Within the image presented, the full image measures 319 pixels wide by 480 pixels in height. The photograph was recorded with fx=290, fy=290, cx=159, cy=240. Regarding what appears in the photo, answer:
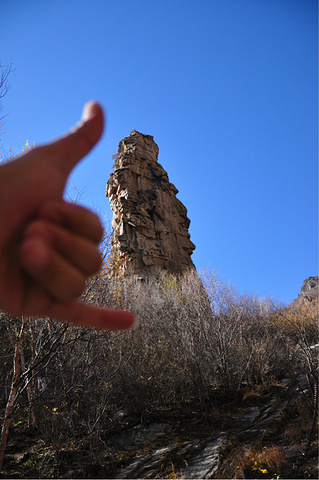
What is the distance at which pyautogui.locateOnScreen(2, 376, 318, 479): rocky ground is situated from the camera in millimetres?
5172

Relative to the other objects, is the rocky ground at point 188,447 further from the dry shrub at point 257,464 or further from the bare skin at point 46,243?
the bare skin at point 46,243

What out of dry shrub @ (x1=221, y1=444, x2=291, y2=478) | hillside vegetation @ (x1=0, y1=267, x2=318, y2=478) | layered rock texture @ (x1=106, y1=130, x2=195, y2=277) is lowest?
dry shrub @ (x1=221, y1=444, x2=291, y2=478)

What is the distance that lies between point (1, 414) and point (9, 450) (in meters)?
0.78

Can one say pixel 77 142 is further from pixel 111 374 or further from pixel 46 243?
pixel 111 374

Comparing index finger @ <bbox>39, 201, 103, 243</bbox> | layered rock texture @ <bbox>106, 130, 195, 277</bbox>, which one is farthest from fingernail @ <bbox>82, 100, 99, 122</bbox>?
layered rock texture @ <bbox>106, 130, 195, 277</bbox>

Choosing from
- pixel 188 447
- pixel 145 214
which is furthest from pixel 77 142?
pixel 145 214

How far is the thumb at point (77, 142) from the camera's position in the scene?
2.33ft

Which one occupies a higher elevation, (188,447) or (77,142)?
(77,142)

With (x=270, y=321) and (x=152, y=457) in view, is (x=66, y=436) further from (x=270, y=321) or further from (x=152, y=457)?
(x=270, y=321)

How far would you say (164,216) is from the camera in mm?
33656

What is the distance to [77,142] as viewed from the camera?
2.38 feet

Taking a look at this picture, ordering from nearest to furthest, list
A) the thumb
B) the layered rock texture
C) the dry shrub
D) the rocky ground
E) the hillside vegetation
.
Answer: the thumb, the dry shrub, the rocky ground, the hillside vegetation, the layered rock texture

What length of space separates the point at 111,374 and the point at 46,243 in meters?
7.97

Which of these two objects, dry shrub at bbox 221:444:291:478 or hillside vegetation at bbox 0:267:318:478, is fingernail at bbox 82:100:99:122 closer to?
hillside vegetation at bbox 0:267:318:478
